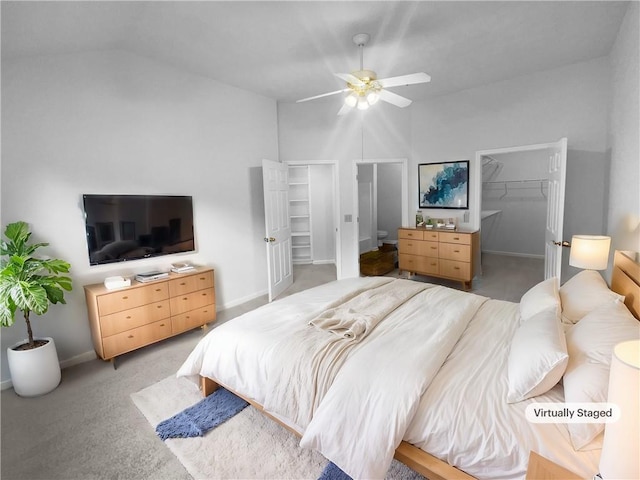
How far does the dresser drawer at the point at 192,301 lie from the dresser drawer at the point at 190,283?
0.14 feet

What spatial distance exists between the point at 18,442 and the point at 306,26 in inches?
141

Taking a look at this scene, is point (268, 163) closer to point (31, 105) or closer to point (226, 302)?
point (226, 302)

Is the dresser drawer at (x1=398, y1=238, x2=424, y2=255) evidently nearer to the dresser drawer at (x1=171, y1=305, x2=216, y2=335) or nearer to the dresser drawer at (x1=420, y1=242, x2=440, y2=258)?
the dresser drawer at (x1=420, y1=242, x2=440, y2=258)

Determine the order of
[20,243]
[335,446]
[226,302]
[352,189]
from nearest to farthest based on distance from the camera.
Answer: [335,446] → [20,243] → [226,302] → [352,189]

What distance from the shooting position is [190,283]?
332 cm

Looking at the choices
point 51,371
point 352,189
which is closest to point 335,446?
point 51,371

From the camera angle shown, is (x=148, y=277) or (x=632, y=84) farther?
A: (x=148, y=277)

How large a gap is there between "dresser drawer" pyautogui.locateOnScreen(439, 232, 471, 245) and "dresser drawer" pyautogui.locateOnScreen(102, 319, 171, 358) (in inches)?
147

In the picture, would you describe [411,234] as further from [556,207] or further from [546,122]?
[546,122]

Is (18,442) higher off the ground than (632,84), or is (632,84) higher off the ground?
(632,84)

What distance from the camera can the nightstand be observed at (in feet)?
3.55

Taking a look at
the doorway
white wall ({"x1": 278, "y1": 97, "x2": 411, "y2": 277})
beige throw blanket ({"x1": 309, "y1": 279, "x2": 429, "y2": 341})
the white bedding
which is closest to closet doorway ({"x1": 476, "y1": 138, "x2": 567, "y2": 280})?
the doorway

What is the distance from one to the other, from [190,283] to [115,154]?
1424mm

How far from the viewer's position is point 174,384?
2.51 m
